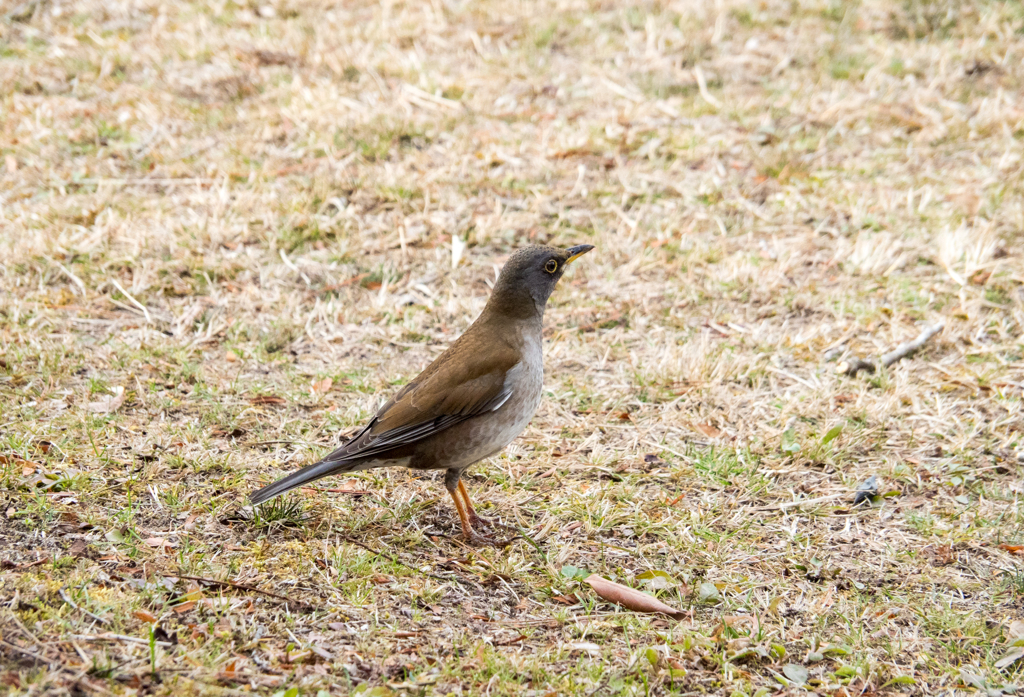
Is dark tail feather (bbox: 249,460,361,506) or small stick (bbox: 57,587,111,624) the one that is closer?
small stick (bbox: 57,587,111,624)

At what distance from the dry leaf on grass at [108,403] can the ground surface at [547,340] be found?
0.12 feet

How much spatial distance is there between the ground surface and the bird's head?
95cm

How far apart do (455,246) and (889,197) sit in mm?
3850

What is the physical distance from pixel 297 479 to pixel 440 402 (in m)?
0.80

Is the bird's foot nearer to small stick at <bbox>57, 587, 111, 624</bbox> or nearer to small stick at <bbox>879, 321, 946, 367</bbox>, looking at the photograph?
small stick at <bbox>57, 587, 111, 624</bbox>

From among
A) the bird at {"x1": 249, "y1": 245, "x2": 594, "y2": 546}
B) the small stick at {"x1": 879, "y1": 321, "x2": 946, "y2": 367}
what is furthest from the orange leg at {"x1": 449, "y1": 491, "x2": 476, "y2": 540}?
the small stick at {"x1": 879, "y1": 321, "x2": 946, "y2": 367}

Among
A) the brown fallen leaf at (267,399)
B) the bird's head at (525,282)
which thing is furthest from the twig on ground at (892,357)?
the brown fallen leaf at (267,399)

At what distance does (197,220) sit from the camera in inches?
295

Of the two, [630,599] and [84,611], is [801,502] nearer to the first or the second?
[630,599]

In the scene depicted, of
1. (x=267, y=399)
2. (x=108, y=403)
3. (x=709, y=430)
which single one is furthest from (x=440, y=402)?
(x=108, y=403)

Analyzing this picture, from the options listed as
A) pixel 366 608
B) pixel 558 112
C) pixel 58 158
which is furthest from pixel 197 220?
pixel 366 608

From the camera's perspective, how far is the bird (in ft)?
14.4

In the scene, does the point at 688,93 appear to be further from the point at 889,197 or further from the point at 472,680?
the point at 472,680

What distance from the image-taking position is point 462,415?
177 inches
